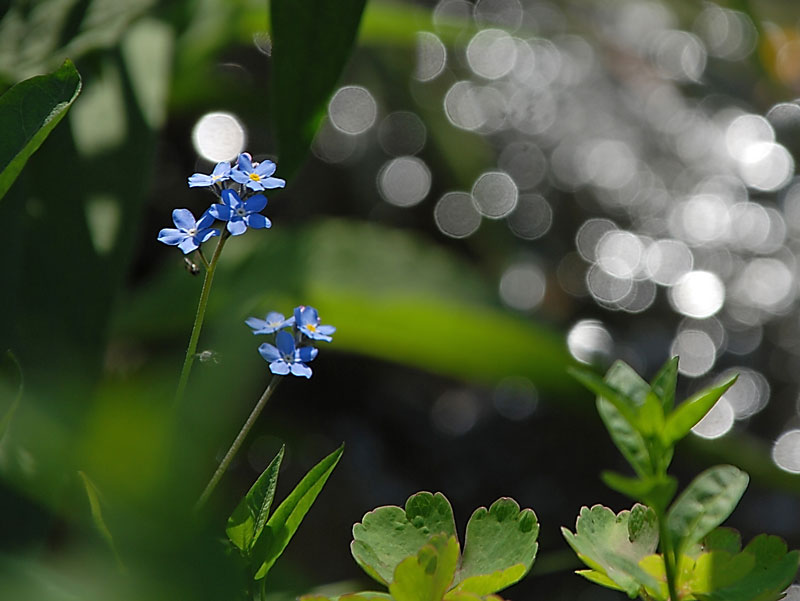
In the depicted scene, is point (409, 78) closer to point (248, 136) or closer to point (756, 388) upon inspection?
point (248, 136)

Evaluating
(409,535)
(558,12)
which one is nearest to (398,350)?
(409,535)

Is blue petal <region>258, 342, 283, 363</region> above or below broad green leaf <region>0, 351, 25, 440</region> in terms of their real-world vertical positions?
above

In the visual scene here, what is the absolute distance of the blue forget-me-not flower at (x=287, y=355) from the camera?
390 millimetres

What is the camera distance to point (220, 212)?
1.29 feet

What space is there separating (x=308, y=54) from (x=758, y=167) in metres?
1.30

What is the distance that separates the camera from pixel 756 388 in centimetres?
135

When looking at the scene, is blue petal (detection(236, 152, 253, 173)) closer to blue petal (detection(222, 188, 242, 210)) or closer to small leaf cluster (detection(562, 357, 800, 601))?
blue petal (detection(222, 188, 242, 210))

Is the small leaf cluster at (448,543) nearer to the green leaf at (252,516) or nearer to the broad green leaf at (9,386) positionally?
the green leaf at (252,516)

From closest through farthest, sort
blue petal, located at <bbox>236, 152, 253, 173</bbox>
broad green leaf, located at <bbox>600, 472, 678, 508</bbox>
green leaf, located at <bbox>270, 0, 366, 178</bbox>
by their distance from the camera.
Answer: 1. broad green leaf, located at <bbox>600, 472, 678, 508</bbox>
2. blue petal, located at <bbox>236, 152, 253, 173</bbox>
3. green leaf, located at <bbox>270, 0, 366, 178</bbox>

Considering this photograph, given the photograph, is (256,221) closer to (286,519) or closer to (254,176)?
(254,176)

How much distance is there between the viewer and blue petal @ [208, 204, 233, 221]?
1.28ft

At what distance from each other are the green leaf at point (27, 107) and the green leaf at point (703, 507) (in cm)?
34

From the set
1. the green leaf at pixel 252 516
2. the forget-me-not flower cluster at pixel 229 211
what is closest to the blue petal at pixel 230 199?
the forget-me-not flower cluster at pixel 229 211

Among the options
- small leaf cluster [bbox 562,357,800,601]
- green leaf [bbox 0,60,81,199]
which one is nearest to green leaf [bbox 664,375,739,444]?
small leaf cluster [bbox 562,357,800,601]
